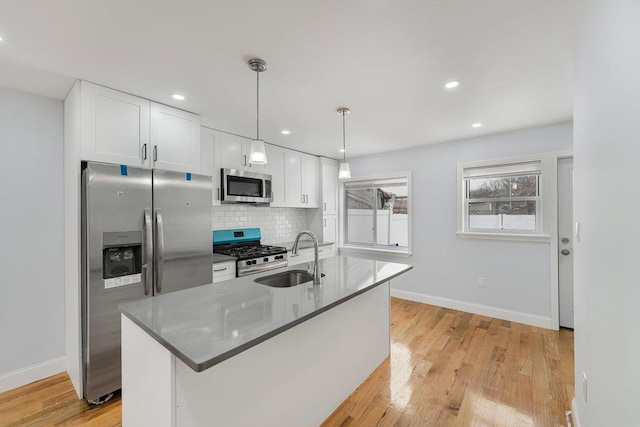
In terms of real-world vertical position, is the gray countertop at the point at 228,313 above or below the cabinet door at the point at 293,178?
below

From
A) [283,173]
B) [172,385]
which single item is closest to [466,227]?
[283,173]

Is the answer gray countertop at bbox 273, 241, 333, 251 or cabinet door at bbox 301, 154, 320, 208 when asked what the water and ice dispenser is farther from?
cabinet door at bbox 301, 154, 320, 208

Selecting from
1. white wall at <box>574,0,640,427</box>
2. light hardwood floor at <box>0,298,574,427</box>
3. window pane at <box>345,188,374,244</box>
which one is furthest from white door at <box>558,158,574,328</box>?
window pane at <box>345,188,374,244</box>

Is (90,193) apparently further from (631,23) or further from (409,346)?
(409,346)

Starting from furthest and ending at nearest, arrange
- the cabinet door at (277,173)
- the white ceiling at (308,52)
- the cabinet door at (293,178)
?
the cabinet door at (293,178) → the cabinet door at (277,173) → the white ceiling at (308,52)

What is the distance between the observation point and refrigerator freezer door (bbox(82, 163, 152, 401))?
6.66ft

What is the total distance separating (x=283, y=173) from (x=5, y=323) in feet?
10.5

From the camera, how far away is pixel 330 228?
4.98 m

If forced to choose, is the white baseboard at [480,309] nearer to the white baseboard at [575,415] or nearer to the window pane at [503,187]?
the window pane at [503,187]

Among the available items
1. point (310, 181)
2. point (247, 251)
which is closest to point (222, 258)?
point (247, 251)

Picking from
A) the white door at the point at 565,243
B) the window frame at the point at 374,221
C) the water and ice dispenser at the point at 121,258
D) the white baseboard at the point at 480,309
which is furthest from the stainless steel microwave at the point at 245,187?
the white door at the point at 565,243

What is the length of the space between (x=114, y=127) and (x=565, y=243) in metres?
4.88

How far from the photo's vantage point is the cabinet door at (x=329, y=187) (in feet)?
15.9

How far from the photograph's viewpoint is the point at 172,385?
1.08 meters
